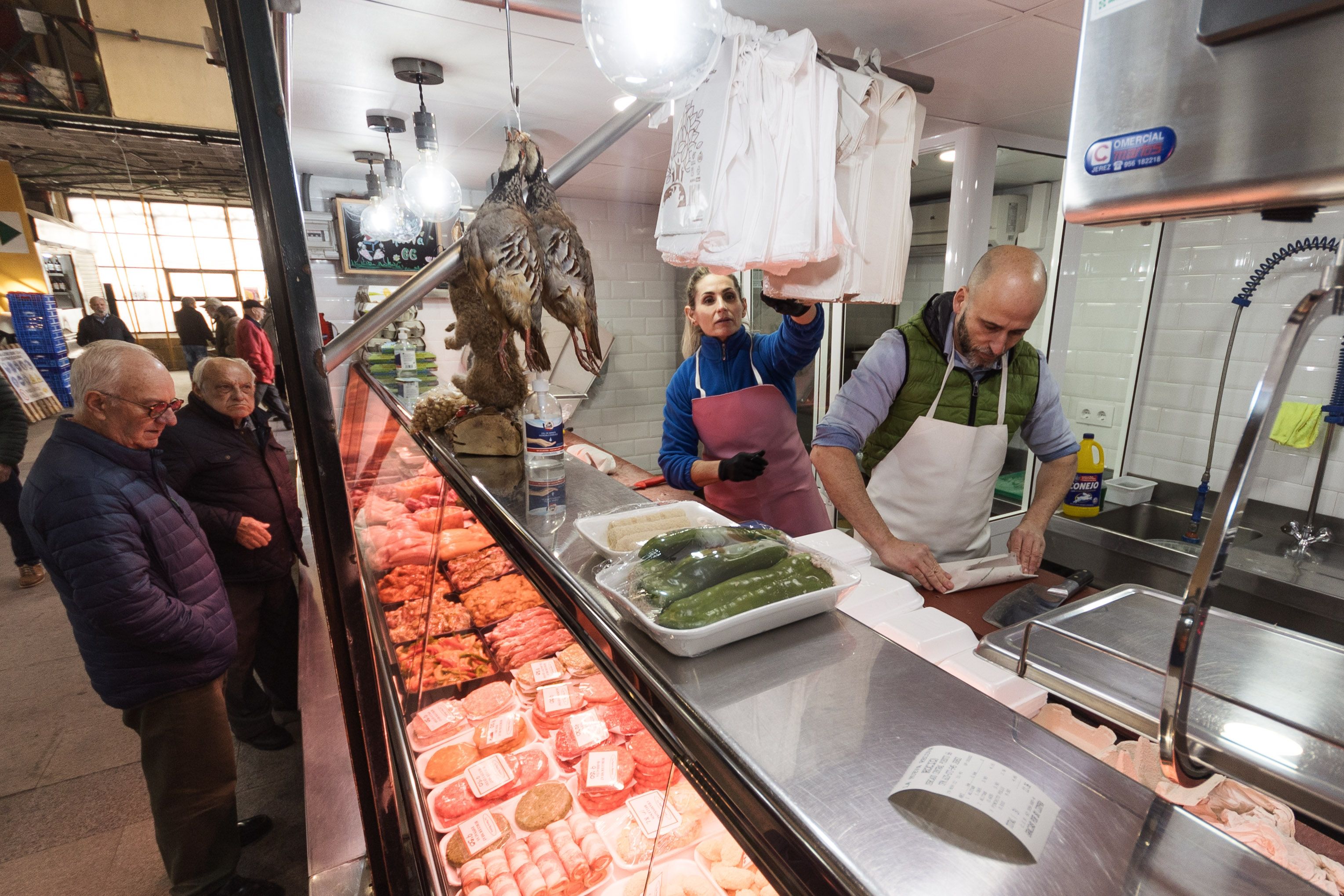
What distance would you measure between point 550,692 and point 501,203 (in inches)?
47.9

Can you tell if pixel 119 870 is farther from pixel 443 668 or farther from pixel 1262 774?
pixel 1262 774

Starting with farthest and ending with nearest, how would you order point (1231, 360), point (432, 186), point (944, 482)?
1. point (1231, 360)
2. point (432, 186)
3. point (944, 482)

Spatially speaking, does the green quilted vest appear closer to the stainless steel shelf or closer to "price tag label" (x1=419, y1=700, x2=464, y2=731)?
the stainless steel shelf

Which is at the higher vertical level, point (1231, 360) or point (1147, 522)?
point (1231, 360)

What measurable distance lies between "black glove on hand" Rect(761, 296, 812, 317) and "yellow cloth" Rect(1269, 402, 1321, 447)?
241cm

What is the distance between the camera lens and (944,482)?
8.54ft

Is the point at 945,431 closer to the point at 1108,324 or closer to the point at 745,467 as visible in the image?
the point at 745,467

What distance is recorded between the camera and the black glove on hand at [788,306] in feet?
8.04

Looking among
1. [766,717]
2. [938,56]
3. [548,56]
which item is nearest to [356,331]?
[766,717]

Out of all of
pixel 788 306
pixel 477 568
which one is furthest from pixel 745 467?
pixel 477 568

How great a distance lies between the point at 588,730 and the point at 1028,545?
1.74 m

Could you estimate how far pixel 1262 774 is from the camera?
0.65 m

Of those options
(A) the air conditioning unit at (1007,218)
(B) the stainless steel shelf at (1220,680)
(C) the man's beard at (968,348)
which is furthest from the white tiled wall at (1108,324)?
(B) the stainless steel shelf at (1220,680)

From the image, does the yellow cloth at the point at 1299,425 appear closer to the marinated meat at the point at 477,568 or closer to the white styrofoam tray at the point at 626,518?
the white styrofoam tray at the point at 626,518
